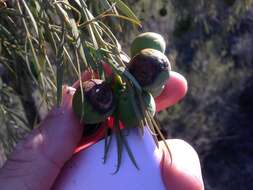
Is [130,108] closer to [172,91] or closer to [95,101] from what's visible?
[95,101]

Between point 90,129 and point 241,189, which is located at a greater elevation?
point 90,129

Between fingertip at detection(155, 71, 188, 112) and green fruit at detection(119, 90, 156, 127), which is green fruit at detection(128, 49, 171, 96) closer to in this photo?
green fruit at detection(119, 90, 156, 127)

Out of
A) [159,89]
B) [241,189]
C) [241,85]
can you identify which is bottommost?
[241,189]

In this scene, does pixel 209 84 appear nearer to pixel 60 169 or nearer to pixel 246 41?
pixel 246 41

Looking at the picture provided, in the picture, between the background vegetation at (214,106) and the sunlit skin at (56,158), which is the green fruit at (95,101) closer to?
the sunlit skin at (56,158)

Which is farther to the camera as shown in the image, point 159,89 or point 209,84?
point 209,84

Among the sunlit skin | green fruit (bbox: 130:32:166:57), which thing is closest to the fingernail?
the sunlit skin

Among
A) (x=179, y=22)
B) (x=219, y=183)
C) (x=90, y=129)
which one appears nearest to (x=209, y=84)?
(x=219, y=183)
